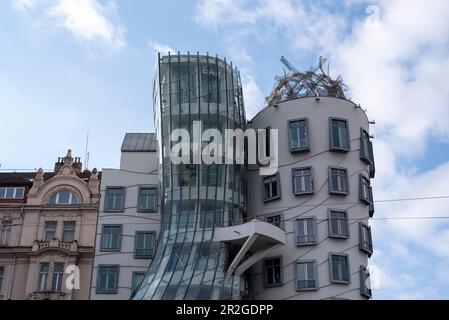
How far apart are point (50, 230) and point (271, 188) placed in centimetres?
1955

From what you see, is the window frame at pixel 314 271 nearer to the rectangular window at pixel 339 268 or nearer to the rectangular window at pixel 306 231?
the rectangular window at pixel 339 268

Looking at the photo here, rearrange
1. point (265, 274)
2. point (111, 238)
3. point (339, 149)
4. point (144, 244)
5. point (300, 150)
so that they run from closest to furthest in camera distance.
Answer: point (265, 274), point (339, 149), point (300, 150), point (144, 244), point (111, 238)

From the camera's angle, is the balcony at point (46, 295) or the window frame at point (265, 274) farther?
the balcony at point (46, 295)

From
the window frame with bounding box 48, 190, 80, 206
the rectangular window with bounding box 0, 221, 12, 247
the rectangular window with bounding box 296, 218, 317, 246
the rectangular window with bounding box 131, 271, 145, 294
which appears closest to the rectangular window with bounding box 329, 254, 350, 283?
the rectangular window with bounding box 296, 218, 317, 246

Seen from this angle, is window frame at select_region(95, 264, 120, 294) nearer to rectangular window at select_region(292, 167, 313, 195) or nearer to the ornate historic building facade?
the ornate historic building facade

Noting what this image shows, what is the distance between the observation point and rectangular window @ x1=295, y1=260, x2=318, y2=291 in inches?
1593

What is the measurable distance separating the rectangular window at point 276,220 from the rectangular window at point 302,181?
2.01 metres

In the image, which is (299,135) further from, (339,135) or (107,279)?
(107,279)

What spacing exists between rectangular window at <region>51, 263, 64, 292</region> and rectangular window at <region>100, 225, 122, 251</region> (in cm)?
588

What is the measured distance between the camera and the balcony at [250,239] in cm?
3972

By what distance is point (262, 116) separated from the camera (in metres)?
47.1

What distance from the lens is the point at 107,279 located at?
45.0 m

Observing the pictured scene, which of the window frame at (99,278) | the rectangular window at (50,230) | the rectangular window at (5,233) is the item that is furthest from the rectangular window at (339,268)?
the rectangular window at (5,233)
